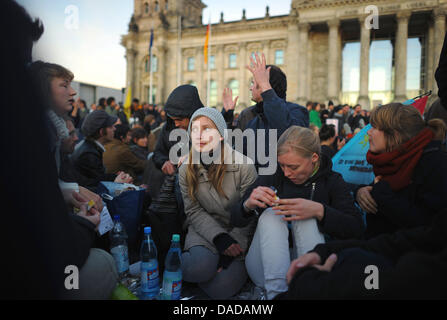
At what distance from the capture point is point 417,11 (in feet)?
90.1

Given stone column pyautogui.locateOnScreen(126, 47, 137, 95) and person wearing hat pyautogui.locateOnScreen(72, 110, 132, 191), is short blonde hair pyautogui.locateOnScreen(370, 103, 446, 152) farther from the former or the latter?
stone column pyautogui.locateOnScreen(126, 47, 137, 95)

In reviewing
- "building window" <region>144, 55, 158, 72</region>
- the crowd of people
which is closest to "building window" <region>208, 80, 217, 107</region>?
"building window" <region>144, 55, 158, 72</region>

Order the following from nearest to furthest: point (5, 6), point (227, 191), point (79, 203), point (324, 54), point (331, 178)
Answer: point (5, 6)
point (79, 203)
point (331, 178)
point (227, 191)
point (324, 54)

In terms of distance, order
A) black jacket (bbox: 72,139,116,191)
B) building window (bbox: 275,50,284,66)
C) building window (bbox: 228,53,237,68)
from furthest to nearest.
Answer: building window (bbox: 228,53,237,68) < building window (bbox: 275,50,284,66) < black jacket (bbox: 72,139,116,191)

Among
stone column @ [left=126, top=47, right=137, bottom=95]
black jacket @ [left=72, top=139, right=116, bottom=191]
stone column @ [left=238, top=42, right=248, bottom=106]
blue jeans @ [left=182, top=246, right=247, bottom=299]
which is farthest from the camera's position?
stone column @ [left=126, top=47, right=137, bottom=95]

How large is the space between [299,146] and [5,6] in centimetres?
207

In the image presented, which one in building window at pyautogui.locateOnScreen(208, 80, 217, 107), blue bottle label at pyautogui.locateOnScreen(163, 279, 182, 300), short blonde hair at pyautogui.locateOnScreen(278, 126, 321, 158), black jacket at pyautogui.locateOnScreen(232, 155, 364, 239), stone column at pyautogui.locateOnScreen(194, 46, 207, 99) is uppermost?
stone column at pyautogui.locateOnScreen(194, 46, 207, 99)

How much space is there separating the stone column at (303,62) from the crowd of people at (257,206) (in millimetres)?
28604

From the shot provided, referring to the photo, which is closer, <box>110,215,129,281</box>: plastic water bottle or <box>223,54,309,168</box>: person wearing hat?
<box>110,215,129,281</box>: plastic water bottle

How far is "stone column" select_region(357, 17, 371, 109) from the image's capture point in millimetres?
28438

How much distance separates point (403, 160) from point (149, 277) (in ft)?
7.69

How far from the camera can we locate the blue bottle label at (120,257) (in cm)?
307

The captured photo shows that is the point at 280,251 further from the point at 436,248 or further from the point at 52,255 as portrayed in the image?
the point at 52,255

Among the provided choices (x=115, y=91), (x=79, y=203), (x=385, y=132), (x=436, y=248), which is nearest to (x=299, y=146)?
(x=385, y=132)
